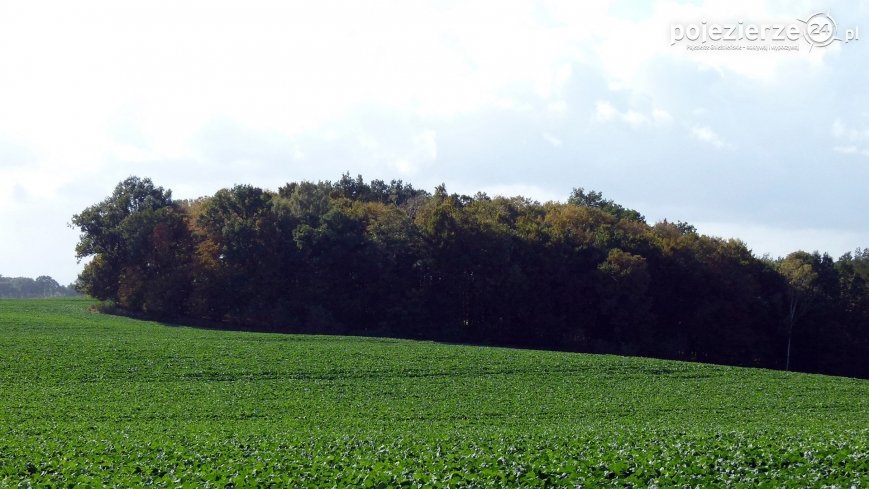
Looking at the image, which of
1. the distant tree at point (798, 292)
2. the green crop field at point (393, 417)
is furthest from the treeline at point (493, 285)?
the green crop field at point (393, 417)

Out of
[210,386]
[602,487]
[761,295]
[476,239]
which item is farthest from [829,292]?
[602,487]

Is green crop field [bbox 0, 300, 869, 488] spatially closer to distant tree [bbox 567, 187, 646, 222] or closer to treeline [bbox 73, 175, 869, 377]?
treeline [bbox 73, 175, 869, 377]

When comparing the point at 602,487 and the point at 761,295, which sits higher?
the point at 761,295

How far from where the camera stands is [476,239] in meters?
69.4

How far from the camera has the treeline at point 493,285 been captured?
68.2 m

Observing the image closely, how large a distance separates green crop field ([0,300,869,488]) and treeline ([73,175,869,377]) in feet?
43.0

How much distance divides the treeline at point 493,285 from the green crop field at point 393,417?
13.1 metres

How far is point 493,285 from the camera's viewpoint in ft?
225

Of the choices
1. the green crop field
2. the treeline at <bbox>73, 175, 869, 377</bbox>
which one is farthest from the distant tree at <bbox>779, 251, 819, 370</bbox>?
the green crop field

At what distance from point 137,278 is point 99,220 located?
8.45 metres

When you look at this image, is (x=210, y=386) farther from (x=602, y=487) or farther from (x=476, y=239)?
(x=476, y=239)

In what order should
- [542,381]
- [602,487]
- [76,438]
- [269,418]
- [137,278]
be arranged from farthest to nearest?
[137,278] → [542,381] → [269,418] → [76,438] → [602,487]

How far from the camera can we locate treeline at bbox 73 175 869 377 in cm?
6819

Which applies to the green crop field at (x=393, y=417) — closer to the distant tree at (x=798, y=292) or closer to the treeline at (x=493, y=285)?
the treeline at (x=493, y=285)
